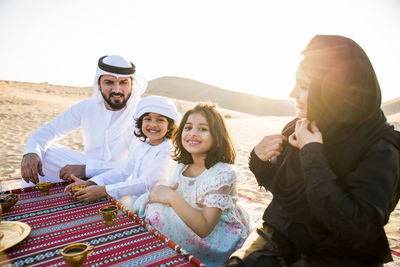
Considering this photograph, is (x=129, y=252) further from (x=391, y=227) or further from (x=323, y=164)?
(x=391, y=227)

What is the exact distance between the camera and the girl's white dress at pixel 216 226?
87.8 inches

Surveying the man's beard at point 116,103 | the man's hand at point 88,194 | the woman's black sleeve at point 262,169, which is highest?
the man's beard at point 116,103

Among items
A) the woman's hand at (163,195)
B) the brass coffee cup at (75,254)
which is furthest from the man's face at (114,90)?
the brass coffee cup at (75,254)

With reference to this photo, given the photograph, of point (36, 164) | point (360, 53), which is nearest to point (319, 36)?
point (360, 53)

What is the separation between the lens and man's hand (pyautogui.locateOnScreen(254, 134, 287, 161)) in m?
2.00

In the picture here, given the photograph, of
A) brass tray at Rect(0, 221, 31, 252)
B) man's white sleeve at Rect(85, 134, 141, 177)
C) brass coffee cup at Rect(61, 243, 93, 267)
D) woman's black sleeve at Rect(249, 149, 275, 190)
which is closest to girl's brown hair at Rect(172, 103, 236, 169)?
woman's black sleeve at Rect(249, 149, 275, 190)

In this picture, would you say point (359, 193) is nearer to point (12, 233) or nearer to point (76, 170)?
point (12, 233)

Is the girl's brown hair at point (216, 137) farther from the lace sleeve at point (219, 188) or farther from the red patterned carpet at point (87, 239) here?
the red patterned carpet at point (87, 239)

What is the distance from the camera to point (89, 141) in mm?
4398

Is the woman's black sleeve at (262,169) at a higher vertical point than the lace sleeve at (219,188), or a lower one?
higher

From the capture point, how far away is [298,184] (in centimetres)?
176

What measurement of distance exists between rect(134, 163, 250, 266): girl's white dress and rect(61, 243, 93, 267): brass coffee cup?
100 centimetres

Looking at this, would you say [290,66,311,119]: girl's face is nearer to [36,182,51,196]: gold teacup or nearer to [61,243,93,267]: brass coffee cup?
[61,243,93,267]: brass coffee cup

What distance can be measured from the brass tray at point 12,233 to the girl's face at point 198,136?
1.34m
